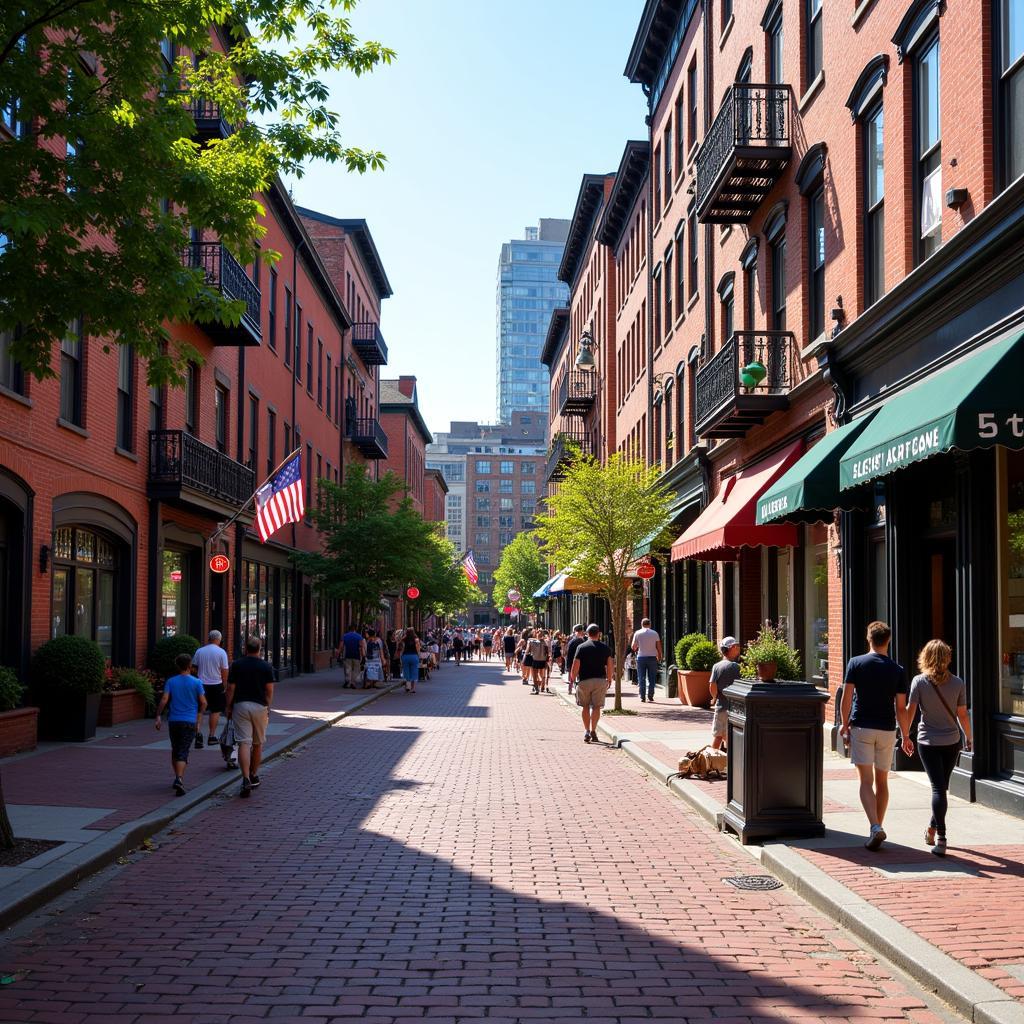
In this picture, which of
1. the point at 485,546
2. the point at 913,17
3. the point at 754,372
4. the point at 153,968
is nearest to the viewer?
the point at 153,968

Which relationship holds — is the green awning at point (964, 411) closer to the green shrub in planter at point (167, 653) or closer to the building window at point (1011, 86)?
the building window at point (1011, 86)

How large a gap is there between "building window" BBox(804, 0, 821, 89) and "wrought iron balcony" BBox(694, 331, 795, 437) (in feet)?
13.3

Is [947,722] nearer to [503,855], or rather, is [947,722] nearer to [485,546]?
[503,855]

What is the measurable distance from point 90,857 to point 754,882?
4903 mm

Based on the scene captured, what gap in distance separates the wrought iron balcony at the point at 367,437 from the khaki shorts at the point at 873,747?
4344 centimetres

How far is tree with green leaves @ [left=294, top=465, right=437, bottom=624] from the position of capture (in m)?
36.6

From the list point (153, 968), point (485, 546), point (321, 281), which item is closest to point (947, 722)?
point (153, 968)

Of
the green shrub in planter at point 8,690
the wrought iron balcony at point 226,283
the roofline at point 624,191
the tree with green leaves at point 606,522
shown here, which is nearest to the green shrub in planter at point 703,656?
the tree with green leaves at point 606,522

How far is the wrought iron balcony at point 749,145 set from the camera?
19.6 m

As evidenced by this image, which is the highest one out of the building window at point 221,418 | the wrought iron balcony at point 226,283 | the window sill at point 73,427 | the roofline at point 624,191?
the roofline at point 624,191

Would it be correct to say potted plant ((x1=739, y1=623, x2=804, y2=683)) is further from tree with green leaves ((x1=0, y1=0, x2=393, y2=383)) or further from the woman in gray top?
tree with green leaves ((x1=0, y1=0, x2=393, y2=383))

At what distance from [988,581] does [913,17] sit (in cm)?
688

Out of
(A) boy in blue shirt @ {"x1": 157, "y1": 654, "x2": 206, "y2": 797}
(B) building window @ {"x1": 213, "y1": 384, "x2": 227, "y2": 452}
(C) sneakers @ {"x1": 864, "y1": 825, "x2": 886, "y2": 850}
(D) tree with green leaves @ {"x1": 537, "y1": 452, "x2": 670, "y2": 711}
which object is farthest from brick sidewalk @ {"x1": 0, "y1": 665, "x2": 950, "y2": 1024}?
(B) building window @ {"x1": 213, "y1": 384, "x2": 227, "y2": 452}

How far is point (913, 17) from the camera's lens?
1407 centimetres
